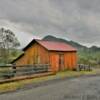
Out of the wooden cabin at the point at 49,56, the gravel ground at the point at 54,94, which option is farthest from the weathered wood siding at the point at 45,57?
the gravel ground at the point at 54,94

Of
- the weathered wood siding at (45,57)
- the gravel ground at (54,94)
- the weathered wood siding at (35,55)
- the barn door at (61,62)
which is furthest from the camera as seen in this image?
the barn door at (61,62)

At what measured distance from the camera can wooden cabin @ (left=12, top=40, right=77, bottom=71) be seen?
35.1m

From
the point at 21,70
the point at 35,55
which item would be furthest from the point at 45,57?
the point at 21,70

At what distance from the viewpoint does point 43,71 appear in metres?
30.5

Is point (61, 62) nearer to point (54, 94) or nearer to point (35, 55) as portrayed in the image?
point (35, 55)

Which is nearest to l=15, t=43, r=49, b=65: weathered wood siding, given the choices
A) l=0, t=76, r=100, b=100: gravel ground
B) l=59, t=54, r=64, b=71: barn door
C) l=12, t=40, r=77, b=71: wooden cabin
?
l=12, t=40, r=77, b=71: wooden cabin

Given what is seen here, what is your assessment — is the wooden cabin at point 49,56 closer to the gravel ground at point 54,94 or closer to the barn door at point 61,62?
the barn door at point 61,62

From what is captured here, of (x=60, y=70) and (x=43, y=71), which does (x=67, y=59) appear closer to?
(x=60, y=70)

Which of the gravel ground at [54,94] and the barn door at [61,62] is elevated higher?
the barn door at [61,62]

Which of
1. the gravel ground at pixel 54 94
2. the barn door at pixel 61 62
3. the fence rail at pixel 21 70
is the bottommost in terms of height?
the gravel ground at pixel 54 94

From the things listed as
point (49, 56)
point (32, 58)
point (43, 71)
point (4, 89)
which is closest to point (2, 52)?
point (32, 58)

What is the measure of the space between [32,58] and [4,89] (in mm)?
20783

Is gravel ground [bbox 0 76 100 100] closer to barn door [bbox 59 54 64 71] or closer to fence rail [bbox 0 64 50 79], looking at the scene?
fence rail [bbox 0 64 50 79]

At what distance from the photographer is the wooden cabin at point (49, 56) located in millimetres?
35062
